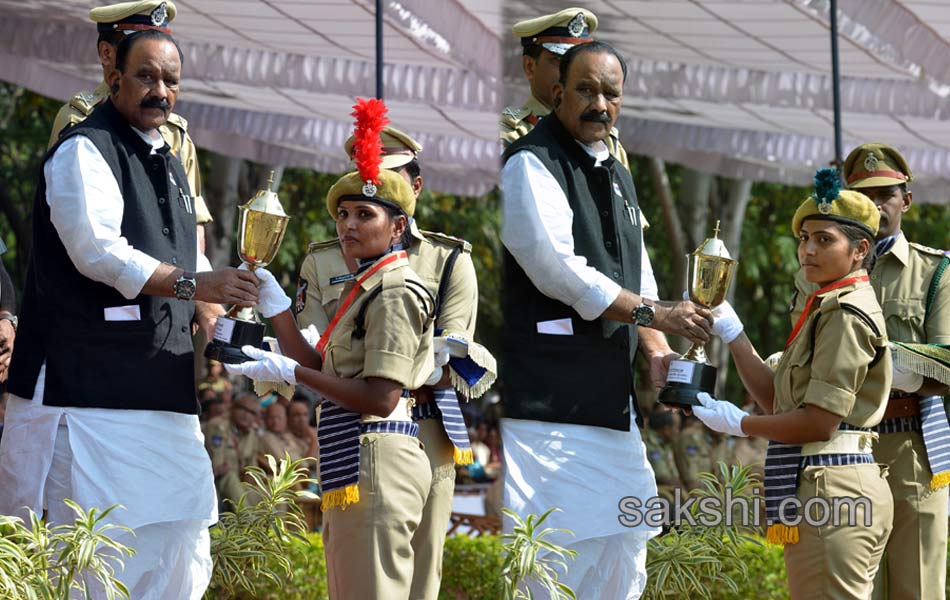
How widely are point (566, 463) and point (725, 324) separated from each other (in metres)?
0.71

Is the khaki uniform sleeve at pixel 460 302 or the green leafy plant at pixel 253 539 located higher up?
the khaki uniform sleeve at pixel 460 302

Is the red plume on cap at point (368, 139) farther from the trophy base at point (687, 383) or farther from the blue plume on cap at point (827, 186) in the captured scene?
the blue plume on cap at point (827, 186)

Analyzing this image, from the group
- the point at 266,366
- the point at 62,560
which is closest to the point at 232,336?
the point at 266,366

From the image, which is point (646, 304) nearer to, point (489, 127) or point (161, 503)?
point (161, 503)

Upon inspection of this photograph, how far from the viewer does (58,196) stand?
A: 194 inches

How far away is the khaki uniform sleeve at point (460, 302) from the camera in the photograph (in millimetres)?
5574

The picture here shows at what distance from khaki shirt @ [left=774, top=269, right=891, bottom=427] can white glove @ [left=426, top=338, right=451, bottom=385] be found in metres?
1.12

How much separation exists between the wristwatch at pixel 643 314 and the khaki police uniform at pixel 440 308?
655 mm

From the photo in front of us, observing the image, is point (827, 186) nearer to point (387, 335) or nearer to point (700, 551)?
point (387, 335)

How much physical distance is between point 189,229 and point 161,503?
3.07ft

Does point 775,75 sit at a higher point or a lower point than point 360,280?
higher

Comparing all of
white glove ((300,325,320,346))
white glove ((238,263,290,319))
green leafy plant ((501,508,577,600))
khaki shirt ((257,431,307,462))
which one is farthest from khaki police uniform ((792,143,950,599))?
khaki shirt ((257,431,307,462))

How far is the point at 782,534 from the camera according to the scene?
491cm

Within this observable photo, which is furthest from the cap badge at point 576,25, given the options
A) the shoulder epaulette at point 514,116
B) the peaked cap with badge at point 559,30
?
the shoulder epaulette at point 514,116
